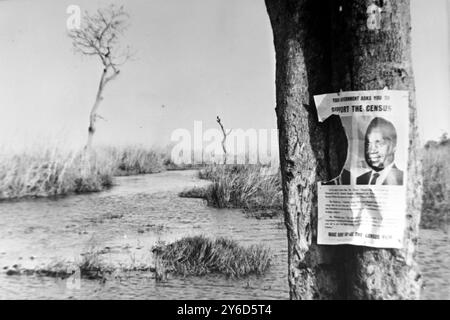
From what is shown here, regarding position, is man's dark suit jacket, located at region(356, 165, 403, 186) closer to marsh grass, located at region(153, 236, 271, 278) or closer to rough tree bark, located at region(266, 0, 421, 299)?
rough tree bark, located at region(266, 0, 421, 299)

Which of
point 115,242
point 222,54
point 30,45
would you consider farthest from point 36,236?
point 222,54

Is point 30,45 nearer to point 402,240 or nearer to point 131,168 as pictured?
point 131,168

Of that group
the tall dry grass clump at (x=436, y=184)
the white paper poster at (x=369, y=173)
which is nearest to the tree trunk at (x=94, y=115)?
the white paper poster at (x=369, y=173)

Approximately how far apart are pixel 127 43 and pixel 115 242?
49.7 inches

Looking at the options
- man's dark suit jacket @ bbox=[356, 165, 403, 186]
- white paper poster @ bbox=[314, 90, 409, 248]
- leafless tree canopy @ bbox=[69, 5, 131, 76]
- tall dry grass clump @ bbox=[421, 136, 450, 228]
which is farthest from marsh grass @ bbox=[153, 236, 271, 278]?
leafless tree canopy @ bbox=[69, 5, 131, 76]

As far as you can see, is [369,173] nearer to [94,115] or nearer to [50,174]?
[94,115]

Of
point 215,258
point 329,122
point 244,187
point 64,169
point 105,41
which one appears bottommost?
point 215,258

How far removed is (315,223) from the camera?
273cm

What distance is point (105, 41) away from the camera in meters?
3.29

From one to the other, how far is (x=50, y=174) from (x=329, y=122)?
1838 mm

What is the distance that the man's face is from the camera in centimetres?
263

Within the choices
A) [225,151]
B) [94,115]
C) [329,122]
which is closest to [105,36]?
[94,115]

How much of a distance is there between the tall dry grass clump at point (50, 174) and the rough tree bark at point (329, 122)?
124 cm
